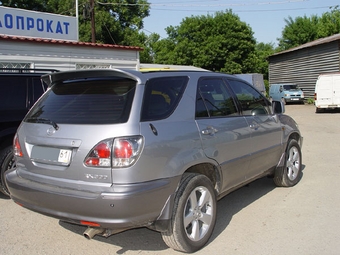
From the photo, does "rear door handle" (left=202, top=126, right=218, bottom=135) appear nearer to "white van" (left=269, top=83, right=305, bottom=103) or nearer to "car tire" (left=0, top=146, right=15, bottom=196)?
"car tire" (left=0, top=146, right=15, bottom=196)

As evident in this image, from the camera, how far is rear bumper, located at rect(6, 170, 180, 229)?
286 centimetres

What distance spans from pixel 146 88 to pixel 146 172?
79cm

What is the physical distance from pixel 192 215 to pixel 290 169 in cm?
272

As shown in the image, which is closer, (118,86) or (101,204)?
(101,204)

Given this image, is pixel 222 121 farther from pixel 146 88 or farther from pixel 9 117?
pixel 9 117

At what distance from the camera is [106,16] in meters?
34.4

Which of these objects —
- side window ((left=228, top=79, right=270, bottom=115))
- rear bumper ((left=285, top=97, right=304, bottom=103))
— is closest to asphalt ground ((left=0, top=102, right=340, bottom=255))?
side window ((left=228, top=79, right=270, bottom=115))

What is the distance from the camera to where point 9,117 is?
4.95 metres

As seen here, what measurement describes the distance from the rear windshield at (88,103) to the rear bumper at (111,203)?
1.98ft

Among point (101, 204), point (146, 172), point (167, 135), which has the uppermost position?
point (167, 135)

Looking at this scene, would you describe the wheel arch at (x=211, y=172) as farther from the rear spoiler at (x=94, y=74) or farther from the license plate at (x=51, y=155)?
the license plate at (x=51, y=155)

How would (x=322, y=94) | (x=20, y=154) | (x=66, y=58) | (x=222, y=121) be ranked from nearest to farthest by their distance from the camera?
1. (x=20, y=154)
2. (x=222, y=121)
3. (x=66, y=58)
4. (x=322, y=94)

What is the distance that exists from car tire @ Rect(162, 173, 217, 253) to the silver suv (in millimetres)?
10

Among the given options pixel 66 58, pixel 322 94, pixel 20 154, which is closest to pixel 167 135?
pixel 20 154
